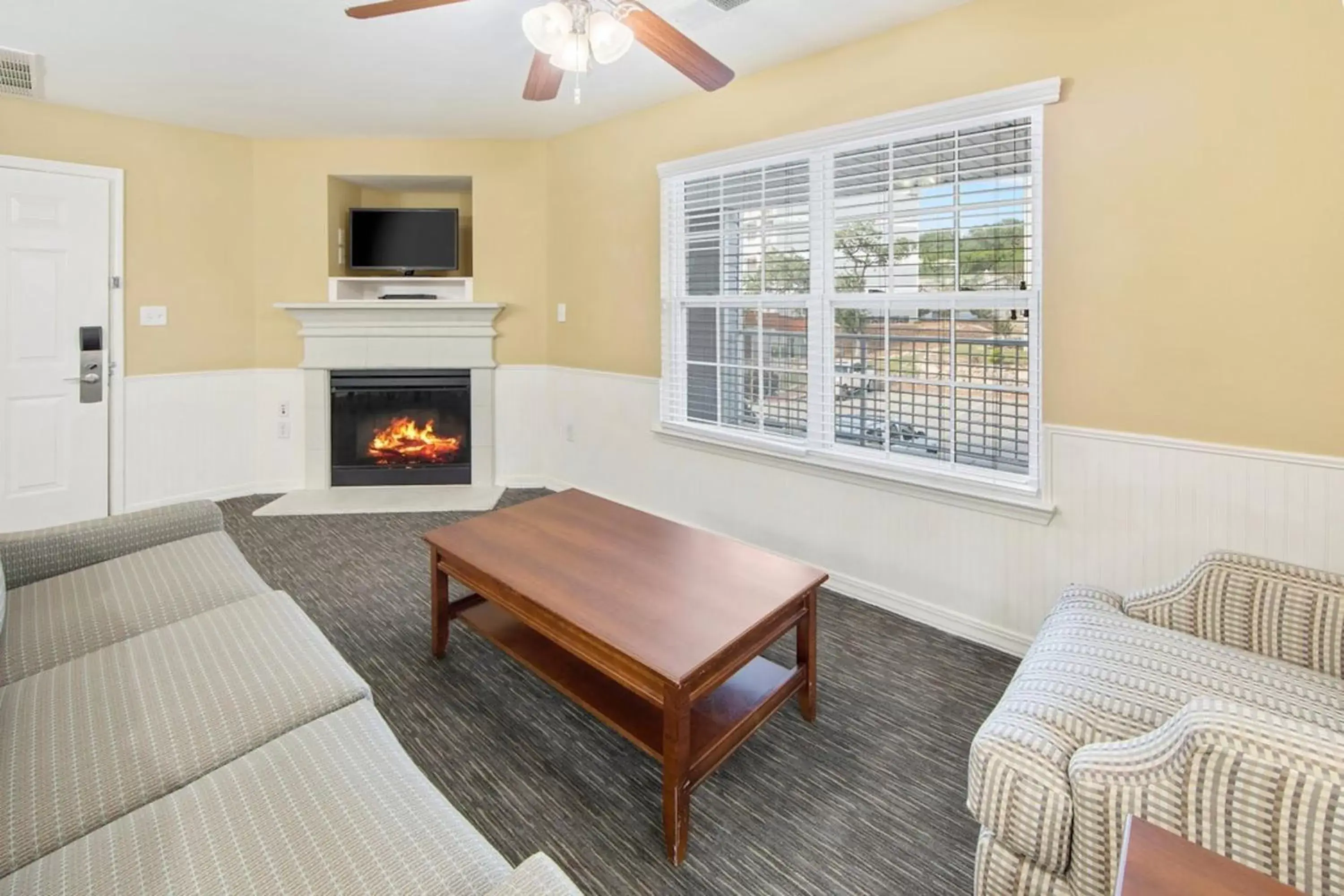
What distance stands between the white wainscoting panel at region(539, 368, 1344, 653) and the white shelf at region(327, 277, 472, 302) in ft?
6.16

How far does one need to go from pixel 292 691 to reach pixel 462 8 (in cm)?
259

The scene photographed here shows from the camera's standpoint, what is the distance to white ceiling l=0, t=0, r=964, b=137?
2.63 meters

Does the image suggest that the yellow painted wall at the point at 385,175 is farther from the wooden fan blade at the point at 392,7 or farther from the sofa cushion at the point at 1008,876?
the sofa cushion at the point at 1008,876

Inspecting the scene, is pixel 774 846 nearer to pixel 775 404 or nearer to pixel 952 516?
pixel 952 516

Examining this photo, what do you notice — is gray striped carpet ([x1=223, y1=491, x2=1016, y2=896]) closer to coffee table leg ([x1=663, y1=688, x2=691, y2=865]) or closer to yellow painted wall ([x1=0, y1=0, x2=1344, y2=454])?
coffee table leg ([x1=663, y1=688, x2=691, y2=865])

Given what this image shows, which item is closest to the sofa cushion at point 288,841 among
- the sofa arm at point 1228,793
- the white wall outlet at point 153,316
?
the sofa arm at point 1228,793

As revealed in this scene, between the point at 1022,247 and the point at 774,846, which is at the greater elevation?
the point at 1022,247

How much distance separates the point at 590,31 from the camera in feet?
6.56

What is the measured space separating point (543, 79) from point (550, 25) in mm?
430

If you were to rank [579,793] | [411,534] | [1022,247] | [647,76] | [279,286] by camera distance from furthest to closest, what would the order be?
[279,286], [411,534], [647,76], [1022,247], [579,793]

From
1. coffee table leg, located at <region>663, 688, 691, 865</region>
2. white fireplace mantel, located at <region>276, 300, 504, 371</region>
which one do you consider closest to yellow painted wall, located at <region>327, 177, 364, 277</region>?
white fireplace mantel, located at <region>276, 300, 504, 371</region>

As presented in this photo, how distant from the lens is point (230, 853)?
1.03 meters

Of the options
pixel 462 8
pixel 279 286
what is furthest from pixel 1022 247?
pixel 279 286

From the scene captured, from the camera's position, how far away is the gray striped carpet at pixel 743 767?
1583 millimetres
